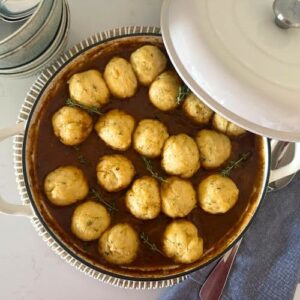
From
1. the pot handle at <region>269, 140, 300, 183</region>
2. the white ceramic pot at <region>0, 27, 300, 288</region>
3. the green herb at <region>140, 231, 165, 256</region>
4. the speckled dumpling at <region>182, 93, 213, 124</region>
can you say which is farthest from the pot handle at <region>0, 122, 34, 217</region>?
the pot handle at <region>269, 140, 300, 183</region>

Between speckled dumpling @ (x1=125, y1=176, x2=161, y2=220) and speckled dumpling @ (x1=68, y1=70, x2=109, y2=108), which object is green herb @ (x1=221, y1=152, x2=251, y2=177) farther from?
speckled dumpling @ (x1=68, y1=70, x2=109, y2=108)

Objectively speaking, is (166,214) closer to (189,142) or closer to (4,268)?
(189,142)

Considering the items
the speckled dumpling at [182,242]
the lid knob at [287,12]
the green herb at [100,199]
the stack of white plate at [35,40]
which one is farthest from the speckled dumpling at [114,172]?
the lid knob at [287,12]

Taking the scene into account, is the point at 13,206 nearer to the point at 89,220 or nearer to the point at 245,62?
the point at 89,220

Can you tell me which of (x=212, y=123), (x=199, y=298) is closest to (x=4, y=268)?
(x=199, y=298)

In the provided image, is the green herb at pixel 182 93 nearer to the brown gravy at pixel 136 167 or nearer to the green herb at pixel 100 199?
the brown gravy at pixel 136 167

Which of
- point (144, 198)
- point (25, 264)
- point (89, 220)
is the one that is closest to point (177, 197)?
point (144, 198)
